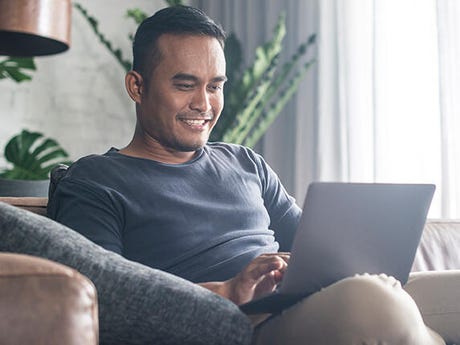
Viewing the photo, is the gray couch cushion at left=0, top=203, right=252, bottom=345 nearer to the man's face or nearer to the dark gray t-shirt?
the dark gray t-shirt

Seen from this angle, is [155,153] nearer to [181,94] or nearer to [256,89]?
[181,94]

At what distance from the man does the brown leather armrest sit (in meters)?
0.45

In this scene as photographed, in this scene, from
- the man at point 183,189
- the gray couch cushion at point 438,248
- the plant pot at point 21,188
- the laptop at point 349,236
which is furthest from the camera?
the plant pot at point 21,188

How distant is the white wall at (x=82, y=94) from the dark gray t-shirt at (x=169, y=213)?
2421 millimetres

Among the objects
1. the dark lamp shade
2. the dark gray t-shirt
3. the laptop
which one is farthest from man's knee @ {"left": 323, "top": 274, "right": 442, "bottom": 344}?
the dark lamp shade

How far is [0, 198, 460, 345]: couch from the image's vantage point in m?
0.77

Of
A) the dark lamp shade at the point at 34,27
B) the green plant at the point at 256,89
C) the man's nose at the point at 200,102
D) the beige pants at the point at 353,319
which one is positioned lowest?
the beige pants at the point at 353,319

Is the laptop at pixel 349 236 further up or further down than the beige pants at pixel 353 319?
further up

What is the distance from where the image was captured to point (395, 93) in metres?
3.22

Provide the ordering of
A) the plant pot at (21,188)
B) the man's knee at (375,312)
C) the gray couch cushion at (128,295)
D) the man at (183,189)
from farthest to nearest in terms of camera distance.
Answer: the plant pot at (21,188) < the man at (183,189) < the man's knee at (375,312) < the gray couch cushion at (128,295)

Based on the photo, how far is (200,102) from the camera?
1619 millimetres

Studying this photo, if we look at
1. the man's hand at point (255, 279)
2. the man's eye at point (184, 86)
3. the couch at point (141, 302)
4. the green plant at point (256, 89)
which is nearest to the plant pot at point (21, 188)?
the green plant at point (256, 89)

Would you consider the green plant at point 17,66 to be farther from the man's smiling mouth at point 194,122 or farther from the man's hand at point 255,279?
the man's hand at point 255,279

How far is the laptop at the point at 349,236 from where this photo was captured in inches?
42.0
